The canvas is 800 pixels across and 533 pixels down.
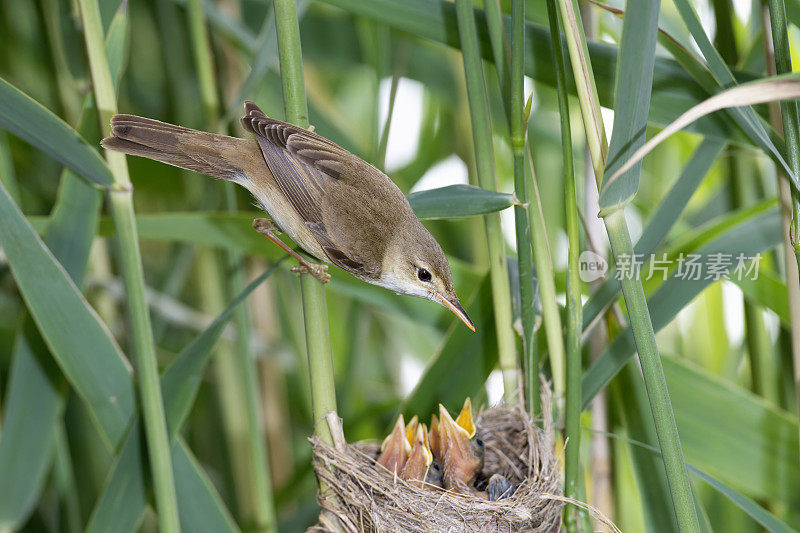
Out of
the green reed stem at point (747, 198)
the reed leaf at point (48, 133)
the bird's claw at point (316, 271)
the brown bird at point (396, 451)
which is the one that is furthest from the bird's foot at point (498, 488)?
the reed leaf at point (48, 133)

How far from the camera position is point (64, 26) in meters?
1.02

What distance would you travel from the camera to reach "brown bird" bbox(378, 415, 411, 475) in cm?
91

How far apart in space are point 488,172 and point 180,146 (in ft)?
1.14

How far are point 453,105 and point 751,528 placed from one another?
105 cm

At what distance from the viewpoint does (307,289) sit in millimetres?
711

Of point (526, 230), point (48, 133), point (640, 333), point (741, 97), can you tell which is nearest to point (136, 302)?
point (48, 133)

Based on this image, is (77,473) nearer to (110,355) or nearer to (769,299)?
(110,355)

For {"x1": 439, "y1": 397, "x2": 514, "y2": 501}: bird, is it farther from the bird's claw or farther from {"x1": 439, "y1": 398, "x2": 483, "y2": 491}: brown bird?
the bird's claw

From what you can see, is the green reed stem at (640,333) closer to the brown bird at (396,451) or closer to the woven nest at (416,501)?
the woven nest at (416,501)

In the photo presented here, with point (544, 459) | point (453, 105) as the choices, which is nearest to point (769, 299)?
point (544, 459)

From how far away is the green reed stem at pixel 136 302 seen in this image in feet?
2.65

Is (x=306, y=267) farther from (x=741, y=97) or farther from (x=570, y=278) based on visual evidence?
(x=741, y=97)

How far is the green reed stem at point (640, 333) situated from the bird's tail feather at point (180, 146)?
337mm

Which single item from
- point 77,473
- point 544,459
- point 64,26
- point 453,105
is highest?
point 453,105
